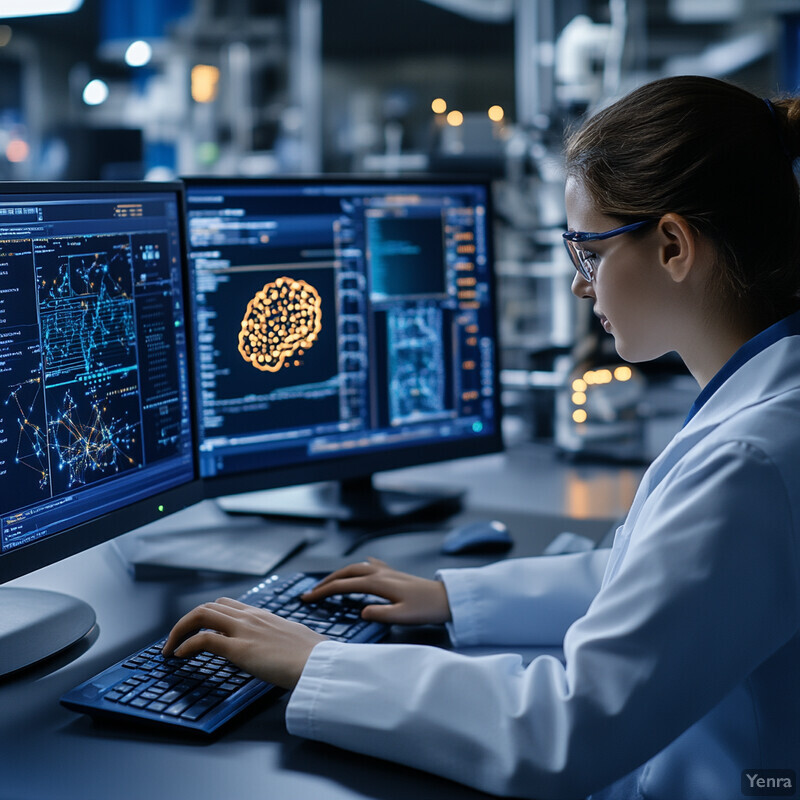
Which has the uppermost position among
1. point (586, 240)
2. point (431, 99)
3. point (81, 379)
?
point (431, 99)

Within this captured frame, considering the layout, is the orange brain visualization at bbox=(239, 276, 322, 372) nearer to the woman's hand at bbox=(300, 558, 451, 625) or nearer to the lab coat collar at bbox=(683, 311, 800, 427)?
the woman's hand at bbox=(300, 558, 451, 625)

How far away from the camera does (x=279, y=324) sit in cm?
135

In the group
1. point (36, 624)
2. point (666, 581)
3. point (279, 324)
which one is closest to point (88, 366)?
point (36, 624)

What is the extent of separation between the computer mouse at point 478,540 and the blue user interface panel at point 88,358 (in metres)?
0.37

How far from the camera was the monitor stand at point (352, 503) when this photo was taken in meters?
1.46

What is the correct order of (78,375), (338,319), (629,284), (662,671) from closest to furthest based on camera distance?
1. (662,671)
2. (629,284)
3. (78,375)
4. (338,319)

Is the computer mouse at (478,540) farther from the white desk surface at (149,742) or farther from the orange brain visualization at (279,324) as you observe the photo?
the orange brain visualization at (279,324)

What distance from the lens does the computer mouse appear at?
4.27 ft

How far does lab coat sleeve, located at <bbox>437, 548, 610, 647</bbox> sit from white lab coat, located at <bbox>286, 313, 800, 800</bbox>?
23cm

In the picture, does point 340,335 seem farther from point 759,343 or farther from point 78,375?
point 759,343

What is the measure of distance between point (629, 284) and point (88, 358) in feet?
1.83

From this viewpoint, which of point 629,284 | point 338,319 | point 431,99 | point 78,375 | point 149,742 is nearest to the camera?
point 149,742

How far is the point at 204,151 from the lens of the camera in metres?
5.60

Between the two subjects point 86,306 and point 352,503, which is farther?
point 352,503
